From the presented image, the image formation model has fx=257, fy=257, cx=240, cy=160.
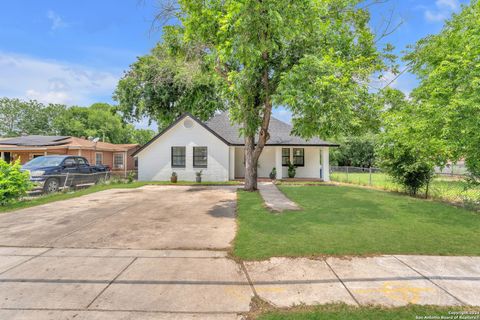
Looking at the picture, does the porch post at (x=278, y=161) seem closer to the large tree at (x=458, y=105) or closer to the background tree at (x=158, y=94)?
the background tree at (x=158, y=94)

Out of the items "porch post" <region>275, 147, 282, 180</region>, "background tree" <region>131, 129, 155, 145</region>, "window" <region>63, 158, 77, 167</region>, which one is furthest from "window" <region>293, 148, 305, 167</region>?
"background tree" <region>131, 129, 155, 145</region>

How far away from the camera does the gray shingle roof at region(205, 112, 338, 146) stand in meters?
18.8

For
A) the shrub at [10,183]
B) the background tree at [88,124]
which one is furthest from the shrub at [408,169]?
the background tree at [88,124]

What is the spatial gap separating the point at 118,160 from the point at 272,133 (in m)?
18.0

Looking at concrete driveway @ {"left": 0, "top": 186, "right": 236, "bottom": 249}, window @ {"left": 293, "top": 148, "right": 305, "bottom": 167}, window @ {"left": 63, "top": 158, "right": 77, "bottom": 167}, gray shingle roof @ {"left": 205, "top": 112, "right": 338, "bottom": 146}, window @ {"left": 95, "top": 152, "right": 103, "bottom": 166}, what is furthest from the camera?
window @ {"left": 95, "top": 152, "right": 103, "bottom": 166}

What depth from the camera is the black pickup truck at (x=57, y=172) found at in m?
12.0

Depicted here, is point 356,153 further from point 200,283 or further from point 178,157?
point 200,283

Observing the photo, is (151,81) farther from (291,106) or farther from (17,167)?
(291,106)

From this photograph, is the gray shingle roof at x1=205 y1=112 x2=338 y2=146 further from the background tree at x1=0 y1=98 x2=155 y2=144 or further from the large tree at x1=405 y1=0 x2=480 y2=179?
the background tree at x1=0 y1=98 x2=155 y2=144

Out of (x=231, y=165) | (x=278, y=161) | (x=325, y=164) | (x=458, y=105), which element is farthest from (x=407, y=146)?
(x=231, y=165)

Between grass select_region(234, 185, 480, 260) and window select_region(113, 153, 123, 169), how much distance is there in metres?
23.2

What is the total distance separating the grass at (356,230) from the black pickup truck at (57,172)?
31.4ft

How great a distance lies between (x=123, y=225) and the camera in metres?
6.75

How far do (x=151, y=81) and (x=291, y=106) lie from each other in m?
16.7
